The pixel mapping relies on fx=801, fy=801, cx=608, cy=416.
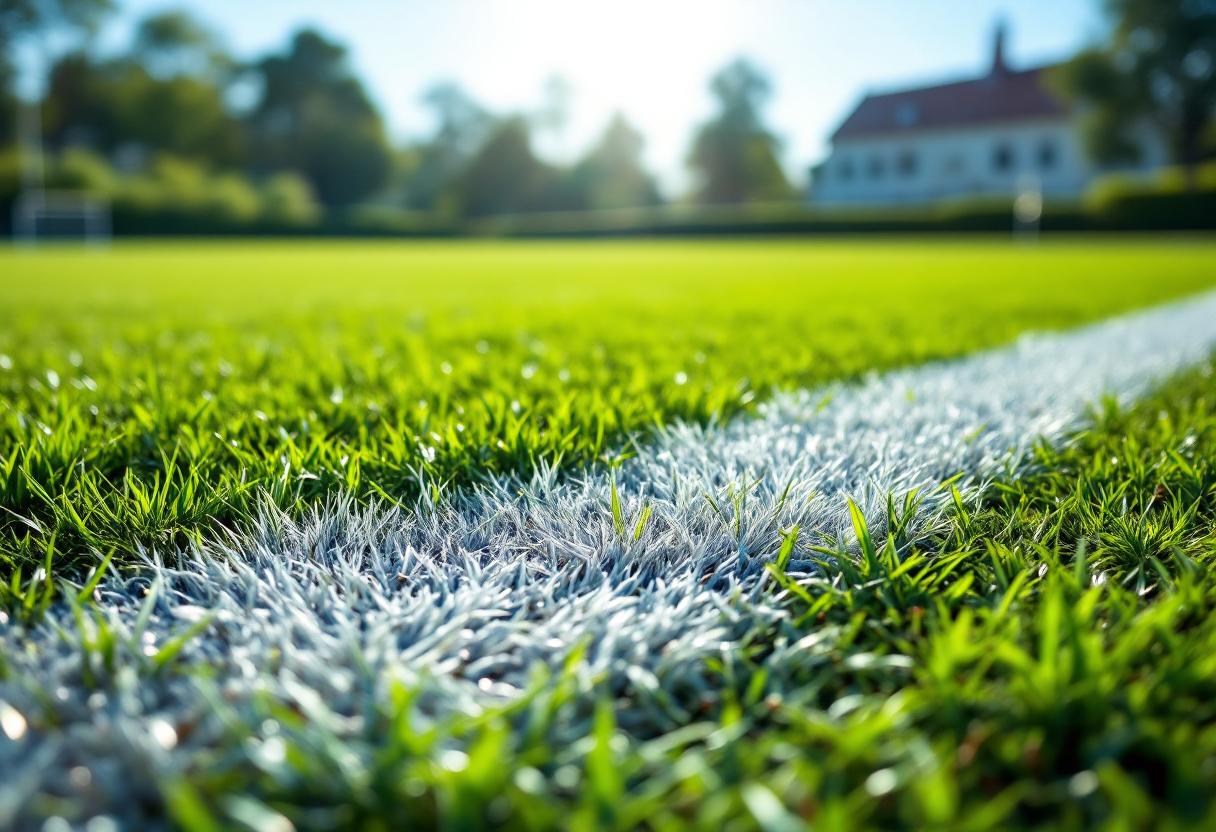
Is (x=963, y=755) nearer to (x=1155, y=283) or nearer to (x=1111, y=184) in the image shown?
(x=1155, y=283)

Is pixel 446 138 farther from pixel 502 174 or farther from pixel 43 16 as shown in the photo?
pixel 43 16

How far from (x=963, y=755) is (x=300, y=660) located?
0.78 meters

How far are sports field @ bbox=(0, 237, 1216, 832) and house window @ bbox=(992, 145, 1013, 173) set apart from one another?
167ft

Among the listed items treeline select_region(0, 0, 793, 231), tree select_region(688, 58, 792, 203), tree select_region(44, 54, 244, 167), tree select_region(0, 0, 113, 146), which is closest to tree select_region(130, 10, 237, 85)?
treeline select_region(0, 0, 793, 231)

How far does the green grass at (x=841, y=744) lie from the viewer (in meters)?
0.76

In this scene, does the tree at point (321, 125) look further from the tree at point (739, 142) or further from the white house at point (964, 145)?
the white house at point (964, 145)

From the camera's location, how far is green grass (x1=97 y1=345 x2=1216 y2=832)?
A: 2.50ft

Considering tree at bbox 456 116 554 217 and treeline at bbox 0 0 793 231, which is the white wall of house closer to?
treeline at bbox 0 0 793 231

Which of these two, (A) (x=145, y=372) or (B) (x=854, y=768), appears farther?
(A) (x=145, y=372)

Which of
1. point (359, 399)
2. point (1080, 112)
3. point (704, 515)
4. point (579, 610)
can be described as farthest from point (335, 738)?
point (1080, 112)

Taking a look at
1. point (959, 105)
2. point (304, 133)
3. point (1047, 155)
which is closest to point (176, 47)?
point (304, 133)

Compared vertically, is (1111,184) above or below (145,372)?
above

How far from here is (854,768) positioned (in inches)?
33.4

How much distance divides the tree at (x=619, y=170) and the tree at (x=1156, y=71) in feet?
107
